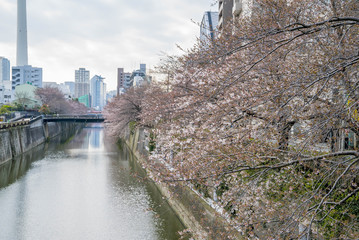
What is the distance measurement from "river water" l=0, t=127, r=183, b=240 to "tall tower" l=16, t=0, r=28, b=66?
161346 millimetres

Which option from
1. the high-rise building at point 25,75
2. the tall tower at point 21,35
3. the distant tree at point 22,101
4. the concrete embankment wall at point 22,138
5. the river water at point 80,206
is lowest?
the river water at point 80,206

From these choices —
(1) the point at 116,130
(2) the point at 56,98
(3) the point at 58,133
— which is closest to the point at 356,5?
(1) the point at 116,130

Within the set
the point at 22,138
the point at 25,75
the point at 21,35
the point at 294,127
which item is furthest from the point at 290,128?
the point at 21,35

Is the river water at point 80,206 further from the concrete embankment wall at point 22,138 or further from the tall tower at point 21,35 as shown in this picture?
the tall tower at point 21,35

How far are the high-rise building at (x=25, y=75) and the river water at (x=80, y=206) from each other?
3729 inches

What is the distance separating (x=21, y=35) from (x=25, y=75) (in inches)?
2622

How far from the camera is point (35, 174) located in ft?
76.3

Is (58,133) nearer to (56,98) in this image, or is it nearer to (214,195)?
(56,98)

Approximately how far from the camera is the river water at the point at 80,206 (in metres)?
12.7

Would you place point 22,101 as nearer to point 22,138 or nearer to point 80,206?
point 22,138

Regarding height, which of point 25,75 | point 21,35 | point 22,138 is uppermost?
point 21,35

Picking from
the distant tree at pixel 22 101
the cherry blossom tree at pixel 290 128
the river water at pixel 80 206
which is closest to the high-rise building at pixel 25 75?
the distant tree at pixel 22 101

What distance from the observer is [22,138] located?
3466cm

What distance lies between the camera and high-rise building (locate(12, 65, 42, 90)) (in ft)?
364
